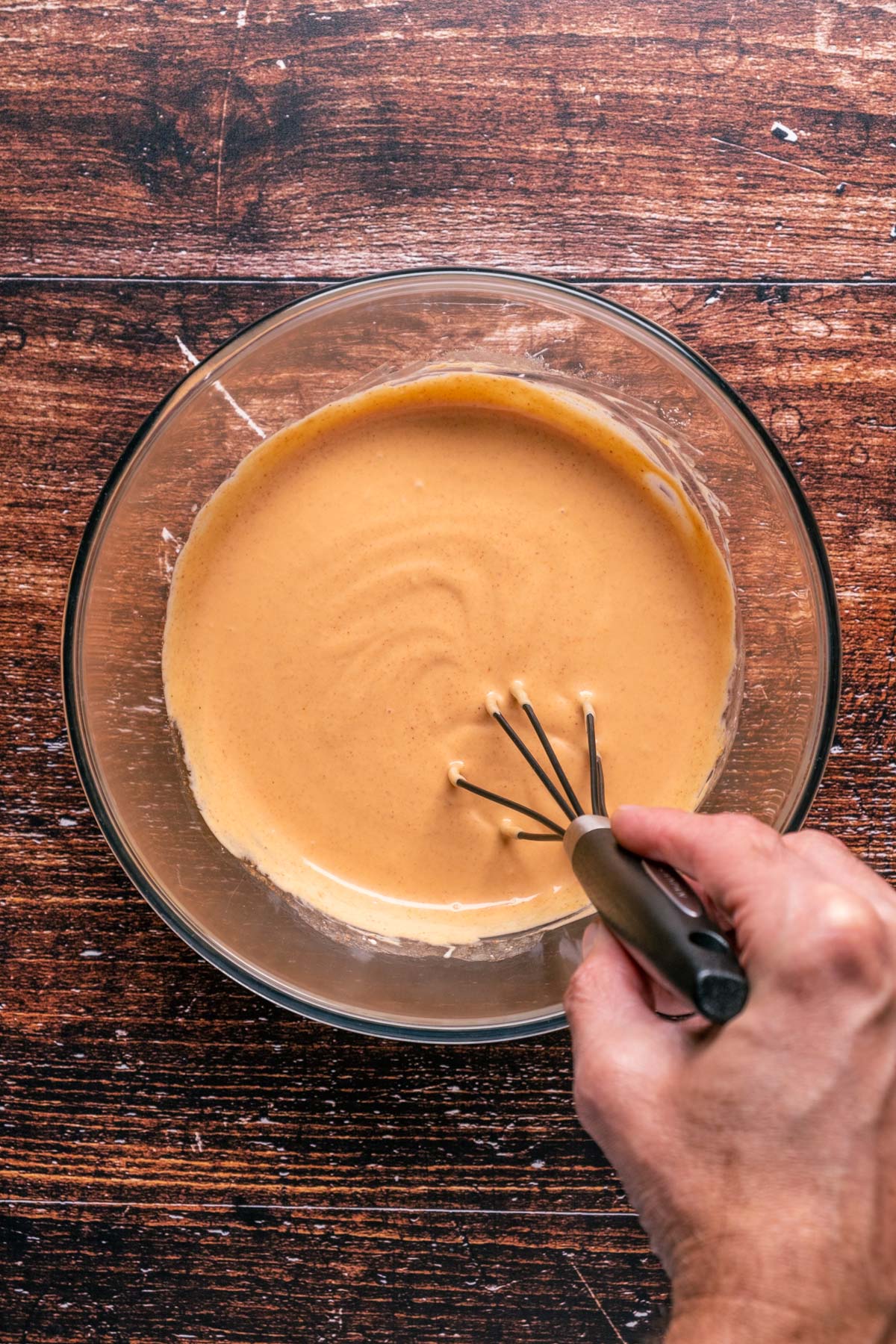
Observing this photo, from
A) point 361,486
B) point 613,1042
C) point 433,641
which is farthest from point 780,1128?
point 361,486

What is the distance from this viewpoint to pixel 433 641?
3.48 feet

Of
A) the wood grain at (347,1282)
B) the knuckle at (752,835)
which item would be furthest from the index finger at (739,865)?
the wood grain at (347,1282)

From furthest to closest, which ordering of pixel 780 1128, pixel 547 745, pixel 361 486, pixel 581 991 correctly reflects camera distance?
pixel 361 486
pixel 547 745
pixel 581 991
pixel 780 1128

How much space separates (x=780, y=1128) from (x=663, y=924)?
6.3 inches

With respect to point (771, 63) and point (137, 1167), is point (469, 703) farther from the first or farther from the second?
point (771, 63)

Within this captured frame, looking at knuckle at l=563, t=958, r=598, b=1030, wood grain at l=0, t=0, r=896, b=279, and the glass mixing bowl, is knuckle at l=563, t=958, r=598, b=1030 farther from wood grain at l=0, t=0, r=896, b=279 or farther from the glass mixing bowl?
wood grain at l=0, t=0, r=896, b=279

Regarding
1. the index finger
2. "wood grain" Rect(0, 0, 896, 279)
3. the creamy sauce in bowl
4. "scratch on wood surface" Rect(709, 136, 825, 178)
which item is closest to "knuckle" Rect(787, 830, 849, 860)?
the index finger

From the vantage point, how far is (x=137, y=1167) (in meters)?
1.08

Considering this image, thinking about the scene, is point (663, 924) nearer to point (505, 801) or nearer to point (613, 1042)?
point (613, 1042)

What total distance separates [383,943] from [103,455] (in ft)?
2.15

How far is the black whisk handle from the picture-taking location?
641mm

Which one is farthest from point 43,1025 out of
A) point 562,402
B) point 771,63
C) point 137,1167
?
point 771,63

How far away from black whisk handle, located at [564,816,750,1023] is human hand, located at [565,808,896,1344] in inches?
1.5

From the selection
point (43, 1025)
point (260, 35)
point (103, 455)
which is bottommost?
point (43, 1025)
